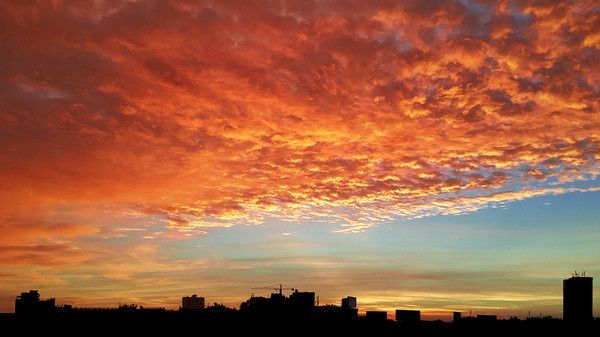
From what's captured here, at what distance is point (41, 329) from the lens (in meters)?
188

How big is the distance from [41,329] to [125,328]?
2533 cm

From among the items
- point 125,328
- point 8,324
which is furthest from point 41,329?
point 125,328

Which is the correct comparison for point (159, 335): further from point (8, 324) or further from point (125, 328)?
point (8, 324)

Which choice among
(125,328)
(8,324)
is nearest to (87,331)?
(125,328)

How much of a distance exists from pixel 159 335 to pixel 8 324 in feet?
153

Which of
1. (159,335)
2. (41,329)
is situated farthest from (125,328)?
(41,329)

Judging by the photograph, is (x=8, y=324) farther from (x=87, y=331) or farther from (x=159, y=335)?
(x=159, y=335)

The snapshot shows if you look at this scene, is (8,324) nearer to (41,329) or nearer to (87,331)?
(41,329)

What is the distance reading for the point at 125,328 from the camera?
653 feet

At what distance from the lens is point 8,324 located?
632 feet

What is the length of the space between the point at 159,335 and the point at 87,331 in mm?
22245

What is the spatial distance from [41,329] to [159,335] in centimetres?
3561

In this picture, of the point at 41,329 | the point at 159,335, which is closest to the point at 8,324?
the point at 41,329

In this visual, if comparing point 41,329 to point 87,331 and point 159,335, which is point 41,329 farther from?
point 159,335
